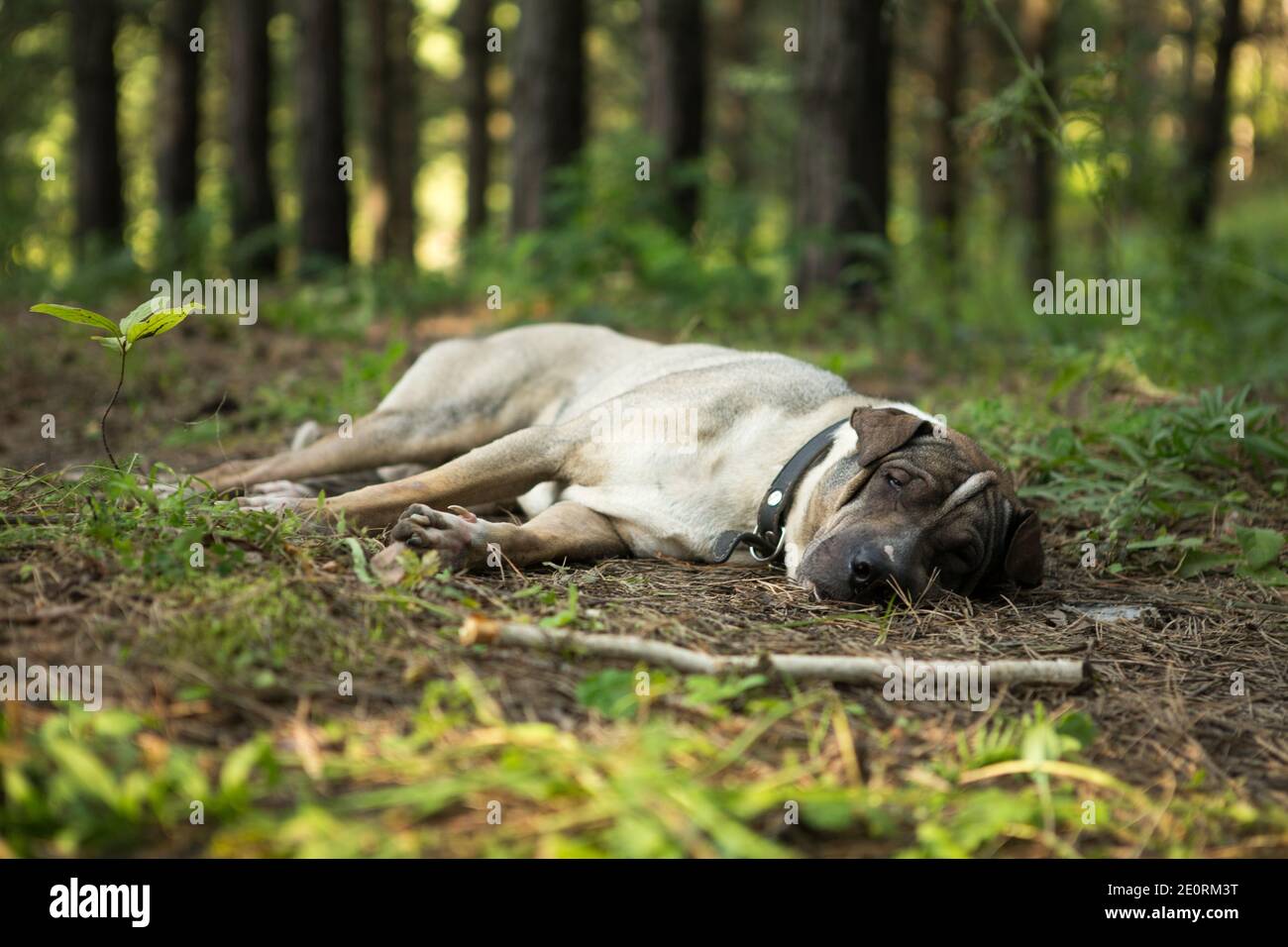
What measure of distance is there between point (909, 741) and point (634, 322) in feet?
25.0

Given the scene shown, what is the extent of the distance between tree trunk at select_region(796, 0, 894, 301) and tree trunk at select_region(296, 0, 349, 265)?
631cm

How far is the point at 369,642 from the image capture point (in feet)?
11.1

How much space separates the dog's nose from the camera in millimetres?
4395

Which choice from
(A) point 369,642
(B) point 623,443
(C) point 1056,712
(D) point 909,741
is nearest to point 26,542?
(A) point 369,642

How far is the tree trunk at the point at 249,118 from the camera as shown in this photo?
50.1 feet

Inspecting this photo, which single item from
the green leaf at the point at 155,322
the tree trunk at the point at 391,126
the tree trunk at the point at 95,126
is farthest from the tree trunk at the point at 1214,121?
the tree trunk at the point at 95,126

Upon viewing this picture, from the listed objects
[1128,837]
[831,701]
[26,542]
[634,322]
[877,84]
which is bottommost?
[1128,837]

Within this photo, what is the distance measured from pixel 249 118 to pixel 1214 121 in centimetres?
1223

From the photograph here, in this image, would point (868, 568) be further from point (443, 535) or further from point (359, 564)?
point (359, 564)

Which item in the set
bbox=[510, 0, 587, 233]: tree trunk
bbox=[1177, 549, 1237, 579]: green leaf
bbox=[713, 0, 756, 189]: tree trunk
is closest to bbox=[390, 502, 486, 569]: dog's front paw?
bbox=[1177, 549, 1237, 579]: green leaf

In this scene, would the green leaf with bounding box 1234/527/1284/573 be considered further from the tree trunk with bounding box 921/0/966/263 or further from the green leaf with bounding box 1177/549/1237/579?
the tree trunk with bounding box 921/0/966/263

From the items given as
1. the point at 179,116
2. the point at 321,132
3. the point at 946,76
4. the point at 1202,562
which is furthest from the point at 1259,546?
the point at 179,116

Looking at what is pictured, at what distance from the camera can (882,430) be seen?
15.4ft
